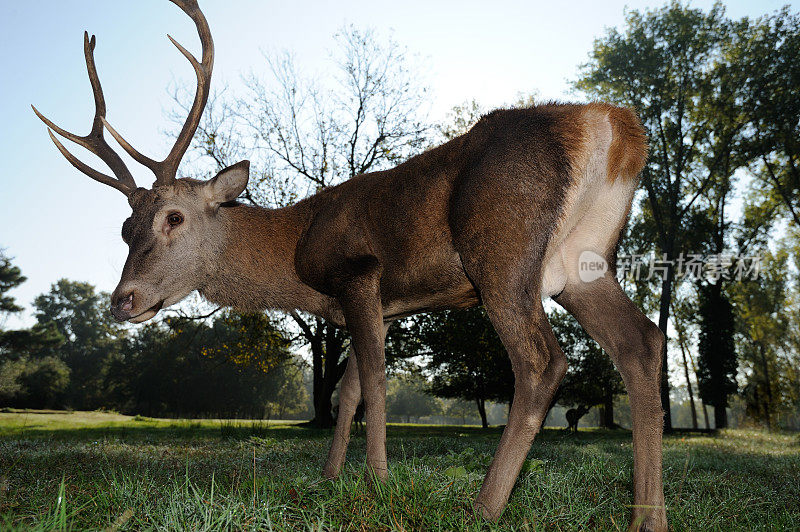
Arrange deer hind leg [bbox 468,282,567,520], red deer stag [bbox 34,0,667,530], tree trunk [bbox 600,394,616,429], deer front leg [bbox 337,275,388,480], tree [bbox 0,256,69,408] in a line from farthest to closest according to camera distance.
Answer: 1. tree [bbox 0,256,69,408]
2. tree trunk [bbox 600,394,616,429]
3. deer front leg [bbox 337,275,388,480]
4. red deer stag [bbox 34,0,667,530]
5. deer hind leg [bbox 468,282,567,520]

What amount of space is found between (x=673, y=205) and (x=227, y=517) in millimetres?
21890

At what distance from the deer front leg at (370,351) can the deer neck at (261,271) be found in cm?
69

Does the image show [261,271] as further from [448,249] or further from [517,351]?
[517,351]

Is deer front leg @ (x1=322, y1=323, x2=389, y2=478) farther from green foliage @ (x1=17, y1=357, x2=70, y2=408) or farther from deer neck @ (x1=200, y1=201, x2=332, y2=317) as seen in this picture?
green foliage @ (x1=17, y1=357, x2=70, y2=408)

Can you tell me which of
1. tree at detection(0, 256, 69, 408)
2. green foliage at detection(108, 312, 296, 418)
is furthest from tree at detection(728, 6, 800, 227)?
tree at detection(0, 256, 69, 408)

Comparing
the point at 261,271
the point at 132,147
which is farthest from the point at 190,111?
the point at 261,271

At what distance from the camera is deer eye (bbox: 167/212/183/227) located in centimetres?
420

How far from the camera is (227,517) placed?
193cm

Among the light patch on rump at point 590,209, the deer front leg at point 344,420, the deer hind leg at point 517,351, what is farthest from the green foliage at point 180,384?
the deer hind leg at point 517,351

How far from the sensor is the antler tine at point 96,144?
4.61 metres

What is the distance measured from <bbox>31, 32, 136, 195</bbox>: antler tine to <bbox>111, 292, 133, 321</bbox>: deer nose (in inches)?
43.9

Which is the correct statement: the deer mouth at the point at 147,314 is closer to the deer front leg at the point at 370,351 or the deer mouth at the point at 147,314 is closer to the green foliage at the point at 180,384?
the deer front leg at the point at 370,351

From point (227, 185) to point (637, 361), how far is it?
331 centimetres

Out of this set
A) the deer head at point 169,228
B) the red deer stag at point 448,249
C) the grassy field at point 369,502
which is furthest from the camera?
the deer head at point 169,228
